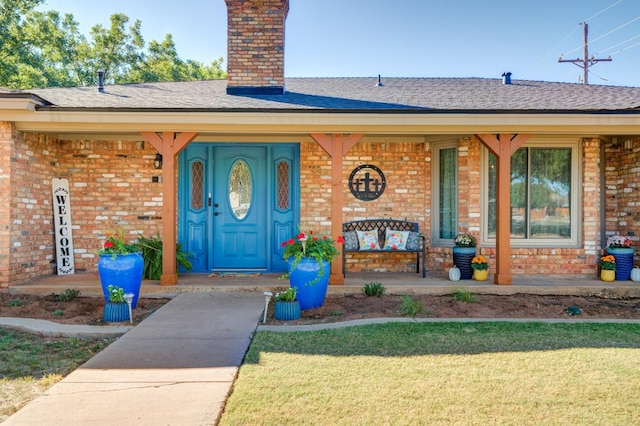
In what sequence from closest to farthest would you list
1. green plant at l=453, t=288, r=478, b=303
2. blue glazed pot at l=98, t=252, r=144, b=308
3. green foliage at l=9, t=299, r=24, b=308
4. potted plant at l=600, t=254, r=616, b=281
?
1. blue glazed pot at l=98, t=252, r=144, b=308
2. green foliage at l=9, t=299, r=24, b=308
3. green plant at l=453, t=288, r=478, b=303
4. potted plant at l=600, t=254, r=616, b=281

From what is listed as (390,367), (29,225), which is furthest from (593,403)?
(29,225)

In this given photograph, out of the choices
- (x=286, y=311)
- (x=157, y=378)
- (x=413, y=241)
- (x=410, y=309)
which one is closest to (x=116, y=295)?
(x=286, y=311)

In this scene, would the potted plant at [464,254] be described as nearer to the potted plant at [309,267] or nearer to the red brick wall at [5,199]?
the potted plant at [309,267]

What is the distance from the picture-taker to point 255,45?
7.36 meters

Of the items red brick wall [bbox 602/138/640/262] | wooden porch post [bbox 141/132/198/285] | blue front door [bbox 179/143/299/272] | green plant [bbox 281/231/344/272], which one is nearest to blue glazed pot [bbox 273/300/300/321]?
green plant [bbox 281/231/344/272]

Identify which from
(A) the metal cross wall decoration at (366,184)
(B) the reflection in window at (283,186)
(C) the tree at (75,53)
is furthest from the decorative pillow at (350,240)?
(C) the tree at (75,53)

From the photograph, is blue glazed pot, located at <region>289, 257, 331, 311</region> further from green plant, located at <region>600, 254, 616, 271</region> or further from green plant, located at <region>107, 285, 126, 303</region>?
green plant, located at <region>600, 254, 616, 271</region>

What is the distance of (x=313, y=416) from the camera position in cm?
251

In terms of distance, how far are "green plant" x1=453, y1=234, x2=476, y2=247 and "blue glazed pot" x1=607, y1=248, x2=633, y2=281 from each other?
6.84ft

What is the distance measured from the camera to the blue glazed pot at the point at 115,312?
4656mm

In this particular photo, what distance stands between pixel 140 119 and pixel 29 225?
237 cm

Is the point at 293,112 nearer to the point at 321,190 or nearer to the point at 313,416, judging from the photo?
the point at 321,190

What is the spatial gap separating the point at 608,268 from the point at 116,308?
264 inches

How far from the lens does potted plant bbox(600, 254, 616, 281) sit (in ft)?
21.1
